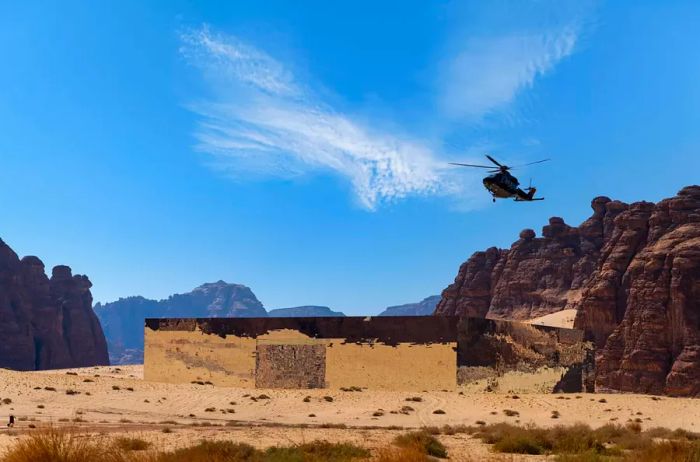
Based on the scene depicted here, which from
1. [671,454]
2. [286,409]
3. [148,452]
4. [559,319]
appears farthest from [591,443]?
[559,319]

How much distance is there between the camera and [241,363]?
33.7 metres

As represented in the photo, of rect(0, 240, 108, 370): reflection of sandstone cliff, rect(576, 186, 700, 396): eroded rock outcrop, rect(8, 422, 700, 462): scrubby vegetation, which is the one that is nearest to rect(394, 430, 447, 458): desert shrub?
rect(8, 422, 700, 462): scrubby vegetation

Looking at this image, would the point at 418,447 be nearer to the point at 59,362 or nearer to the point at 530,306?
the point at 530,306

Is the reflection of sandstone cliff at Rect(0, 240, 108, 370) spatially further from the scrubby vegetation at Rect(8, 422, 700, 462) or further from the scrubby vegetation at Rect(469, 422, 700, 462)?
the scrubby vegetation at Rect(469, 422, 700, 462)

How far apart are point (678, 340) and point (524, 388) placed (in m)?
63.3

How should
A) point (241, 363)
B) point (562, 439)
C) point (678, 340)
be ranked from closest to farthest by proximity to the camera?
point (562, 439), point (241, 363), point (678, 340)

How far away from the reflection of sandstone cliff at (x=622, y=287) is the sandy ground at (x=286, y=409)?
5881 centimetres

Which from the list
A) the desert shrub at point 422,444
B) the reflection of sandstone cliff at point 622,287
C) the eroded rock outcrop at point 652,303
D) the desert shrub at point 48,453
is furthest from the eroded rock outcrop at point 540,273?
the desert shrub at point 48,453

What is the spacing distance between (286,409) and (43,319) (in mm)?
112851

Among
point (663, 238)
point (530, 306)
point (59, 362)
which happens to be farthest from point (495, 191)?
point (59, 362)

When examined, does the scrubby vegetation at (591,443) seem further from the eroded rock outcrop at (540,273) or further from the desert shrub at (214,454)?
the eroded rock outcrop at (540,273)

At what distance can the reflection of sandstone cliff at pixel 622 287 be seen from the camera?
278 feet

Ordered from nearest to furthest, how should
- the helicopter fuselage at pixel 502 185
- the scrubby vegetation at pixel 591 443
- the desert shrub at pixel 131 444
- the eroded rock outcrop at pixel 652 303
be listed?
1. the scrubby vegetation at pixel 591 443
2. the desert shrub at pixel 131 444
3. the helicopter fuselage at pixel 502 185
4. the eroded rock outcrop at pixel 652 303

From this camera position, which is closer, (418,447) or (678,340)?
(418,447)
